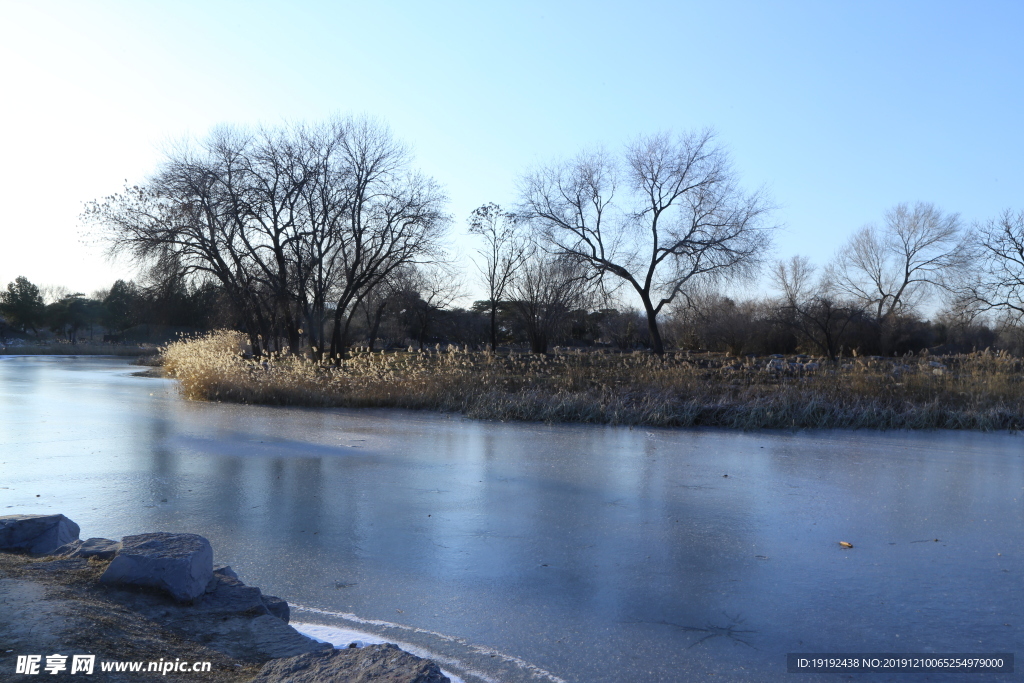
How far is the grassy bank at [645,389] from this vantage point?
1070 cm

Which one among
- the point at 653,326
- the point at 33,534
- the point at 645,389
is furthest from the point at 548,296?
the point at 33,534

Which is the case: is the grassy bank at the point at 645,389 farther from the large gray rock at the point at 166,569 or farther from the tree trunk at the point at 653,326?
the tree trunk at the point at 653,326

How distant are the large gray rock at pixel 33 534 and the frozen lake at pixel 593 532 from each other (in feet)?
3.00

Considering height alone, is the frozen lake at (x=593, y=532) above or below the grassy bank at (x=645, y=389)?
below

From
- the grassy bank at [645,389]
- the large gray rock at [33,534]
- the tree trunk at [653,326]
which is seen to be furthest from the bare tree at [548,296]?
the large gray rock at [33,534]

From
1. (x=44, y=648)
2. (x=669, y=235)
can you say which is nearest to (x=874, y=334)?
(x=669, y=235)

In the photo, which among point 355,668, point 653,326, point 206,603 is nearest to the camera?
point 355,668

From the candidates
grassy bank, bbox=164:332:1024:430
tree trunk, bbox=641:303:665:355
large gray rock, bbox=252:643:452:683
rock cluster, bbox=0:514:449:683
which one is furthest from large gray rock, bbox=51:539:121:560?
tree trunk, bbox=641:303:665:355

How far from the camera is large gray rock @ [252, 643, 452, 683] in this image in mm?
2344

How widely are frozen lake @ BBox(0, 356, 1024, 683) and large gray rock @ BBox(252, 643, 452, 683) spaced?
48 cm

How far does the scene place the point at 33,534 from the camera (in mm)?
3719

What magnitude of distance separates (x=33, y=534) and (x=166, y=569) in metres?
1.11

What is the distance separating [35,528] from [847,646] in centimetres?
396

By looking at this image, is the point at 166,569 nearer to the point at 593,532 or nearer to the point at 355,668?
the point at 355,668
